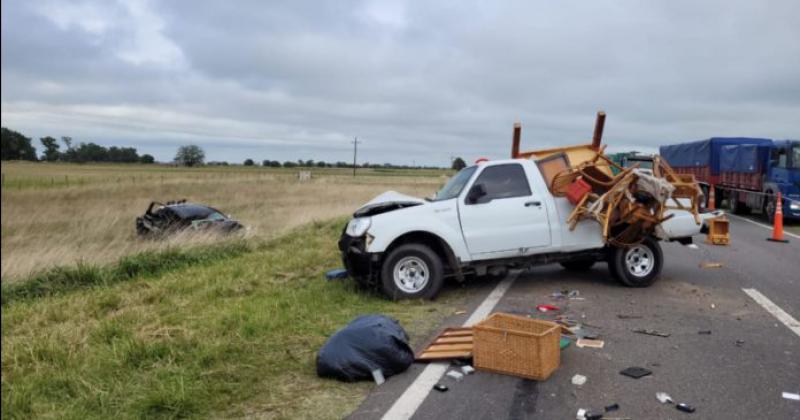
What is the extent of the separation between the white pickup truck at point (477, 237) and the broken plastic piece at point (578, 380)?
11.2 ft

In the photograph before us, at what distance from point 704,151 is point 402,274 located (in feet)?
80.8

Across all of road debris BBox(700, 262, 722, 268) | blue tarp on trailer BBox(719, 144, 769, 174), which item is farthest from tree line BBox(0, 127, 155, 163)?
blue tarp on trailer BBox(719, 144, 769, 174)

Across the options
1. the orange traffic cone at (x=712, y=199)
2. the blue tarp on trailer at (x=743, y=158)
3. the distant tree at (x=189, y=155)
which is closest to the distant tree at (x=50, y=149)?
the blue tarp on trailer at (x=743, y=158)

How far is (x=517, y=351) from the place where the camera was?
5332 millimetres

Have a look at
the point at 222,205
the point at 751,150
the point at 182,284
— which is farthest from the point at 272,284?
the point at 222,205

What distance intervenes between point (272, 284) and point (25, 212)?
332 inches

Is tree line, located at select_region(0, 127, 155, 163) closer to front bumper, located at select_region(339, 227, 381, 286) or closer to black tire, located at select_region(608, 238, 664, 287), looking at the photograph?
front bumper, located at select_region(339, 227, 381, 286)

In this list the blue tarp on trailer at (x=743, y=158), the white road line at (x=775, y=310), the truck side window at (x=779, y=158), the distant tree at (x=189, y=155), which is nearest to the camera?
the white road line at (x=775, y=310)

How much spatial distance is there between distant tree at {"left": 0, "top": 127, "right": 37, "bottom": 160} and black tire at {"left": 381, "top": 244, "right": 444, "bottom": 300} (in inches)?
265

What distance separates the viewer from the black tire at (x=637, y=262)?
9234 millimetres

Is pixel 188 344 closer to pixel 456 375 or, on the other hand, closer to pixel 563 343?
pixel 456 375

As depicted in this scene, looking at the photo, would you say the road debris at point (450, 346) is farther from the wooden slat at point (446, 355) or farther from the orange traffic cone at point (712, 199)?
the orange traffic cone at point (712, 199)

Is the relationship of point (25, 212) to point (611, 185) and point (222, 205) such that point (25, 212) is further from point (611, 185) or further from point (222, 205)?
point (222, 205)

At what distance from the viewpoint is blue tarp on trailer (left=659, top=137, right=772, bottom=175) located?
90.9ft
